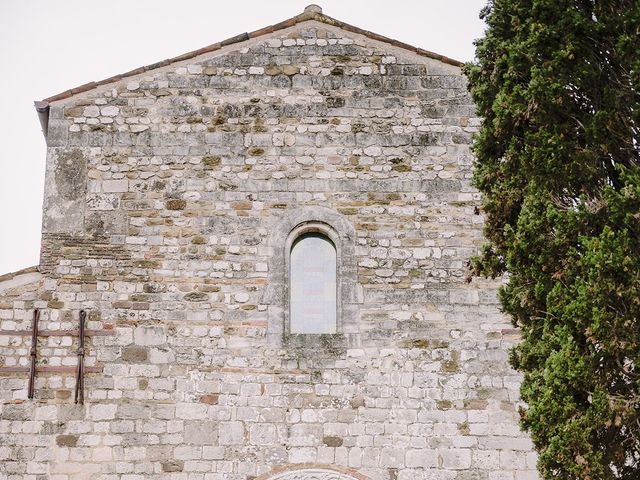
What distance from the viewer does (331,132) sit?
10883 mm

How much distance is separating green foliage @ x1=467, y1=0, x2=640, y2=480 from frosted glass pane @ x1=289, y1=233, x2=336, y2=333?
97.9 inches

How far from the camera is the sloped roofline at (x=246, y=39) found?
10938 mm

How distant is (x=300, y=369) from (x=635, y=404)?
3965mm

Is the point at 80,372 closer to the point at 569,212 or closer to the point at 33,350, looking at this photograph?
the point at 33,350

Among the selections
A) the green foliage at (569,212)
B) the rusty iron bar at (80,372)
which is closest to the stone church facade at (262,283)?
the rusty iron bar at (80,372)

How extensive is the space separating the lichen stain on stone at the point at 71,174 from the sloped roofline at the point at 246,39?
557 millimetres

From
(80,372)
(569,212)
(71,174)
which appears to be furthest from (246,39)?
(569,212)

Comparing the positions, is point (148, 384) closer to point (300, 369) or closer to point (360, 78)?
point (300, 369)

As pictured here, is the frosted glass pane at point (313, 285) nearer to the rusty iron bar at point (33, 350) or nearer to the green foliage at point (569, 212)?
the green foliage at point (569, 212)

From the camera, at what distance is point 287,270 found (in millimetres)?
10422

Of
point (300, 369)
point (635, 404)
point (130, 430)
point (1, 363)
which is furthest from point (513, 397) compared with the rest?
point (1, 363)

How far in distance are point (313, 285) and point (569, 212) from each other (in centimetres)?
374

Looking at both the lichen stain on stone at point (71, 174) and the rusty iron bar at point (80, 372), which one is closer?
the rusty iron bar at point (80, 372)

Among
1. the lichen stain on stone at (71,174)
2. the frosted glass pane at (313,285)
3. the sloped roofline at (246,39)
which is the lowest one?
the frosted glass pane at (313,285)
